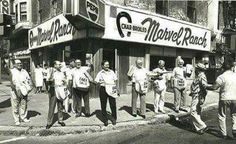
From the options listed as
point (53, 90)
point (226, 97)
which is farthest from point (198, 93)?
point (53, 90)

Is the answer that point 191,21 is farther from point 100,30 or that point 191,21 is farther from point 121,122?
point 121,122

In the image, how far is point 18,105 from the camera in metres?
9.31

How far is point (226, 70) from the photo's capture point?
758cm

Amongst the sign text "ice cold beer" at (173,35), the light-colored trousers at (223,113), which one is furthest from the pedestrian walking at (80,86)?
the sign text "ice cold beer" at (173,35)

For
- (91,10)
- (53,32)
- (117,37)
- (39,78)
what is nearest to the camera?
(91,10)

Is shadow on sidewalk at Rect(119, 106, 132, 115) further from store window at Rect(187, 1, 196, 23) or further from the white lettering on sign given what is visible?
store window at Rect(187, 1, 196, 23)

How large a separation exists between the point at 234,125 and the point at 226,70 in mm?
1310

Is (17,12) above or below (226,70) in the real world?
above

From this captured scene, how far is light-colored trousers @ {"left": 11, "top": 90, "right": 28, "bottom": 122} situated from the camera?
30.2 feet

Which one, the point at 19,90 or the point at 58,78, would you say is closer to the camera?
the point at 58,78

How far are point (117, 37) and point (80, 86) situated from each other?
4.81 meters

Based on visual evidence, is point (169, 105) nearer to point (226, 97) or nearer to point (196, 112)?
point (196, 112)

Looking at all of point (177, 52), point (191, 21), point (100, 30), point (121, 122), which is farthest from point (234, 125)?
point (191, 21)

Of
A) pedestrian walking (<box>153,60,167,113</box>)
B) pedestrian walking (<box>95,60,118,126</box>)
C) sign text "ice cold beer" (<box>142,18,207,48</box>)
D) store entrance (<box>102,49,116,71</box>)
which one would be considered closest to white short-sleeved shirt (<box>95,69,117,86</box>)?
pedestrian walking (<box>95,60,118,126</box>)
